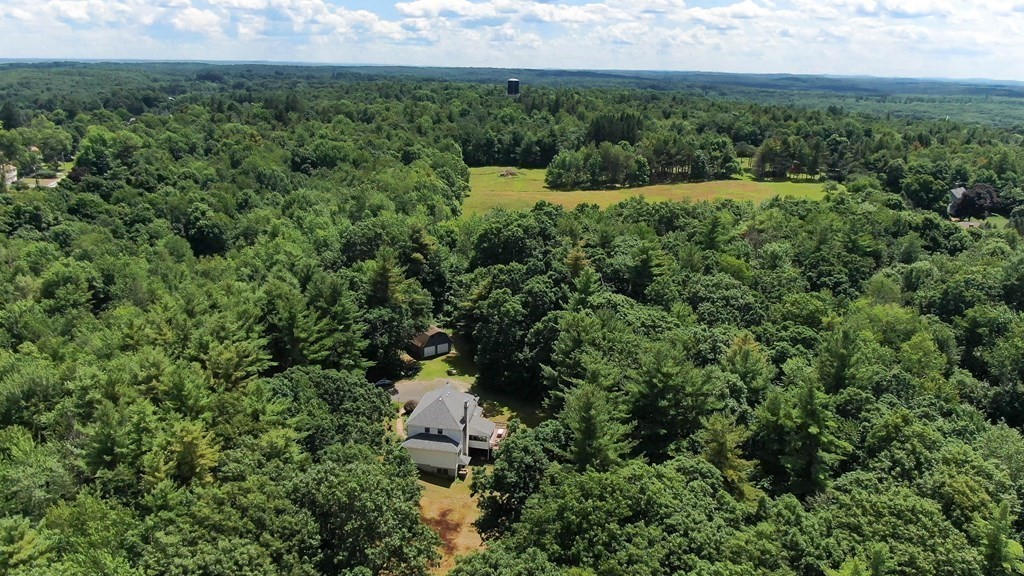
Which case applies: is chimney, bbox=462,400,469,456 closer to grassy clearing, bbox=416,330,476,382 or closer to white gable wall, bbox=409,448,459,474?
white gable wall, bbox=409,448,459,474

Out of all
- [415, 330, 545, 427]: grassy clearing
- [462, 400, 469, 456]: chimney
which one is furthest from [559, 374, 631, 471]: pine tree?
[415, 330, 545, 427]: grassy clearing

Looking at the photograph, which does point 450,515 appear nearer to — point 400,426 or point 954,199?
point 400,426

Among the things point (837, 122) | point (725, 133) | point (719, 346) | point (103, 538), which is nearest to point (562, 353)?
point (719, 346)

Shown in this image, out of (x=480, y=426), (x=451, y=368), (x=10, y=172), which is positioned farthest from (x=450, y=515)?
(x=10, y=172)

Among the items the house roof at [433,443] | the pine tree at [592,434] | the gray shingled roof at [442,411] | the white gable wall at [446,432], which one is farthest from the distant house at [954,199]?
the house roof at [433,443]

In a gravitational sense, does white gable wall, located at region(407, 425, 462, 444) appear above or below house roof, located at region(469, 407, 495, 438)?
above

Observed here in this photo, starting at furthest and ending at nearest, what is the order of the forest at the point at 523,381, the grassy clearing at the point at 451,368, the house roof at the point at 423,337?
1. the house roof at the point at 423,337
2. the grassy clearing at the point at 451,368
3. the forest at the point at 523,381

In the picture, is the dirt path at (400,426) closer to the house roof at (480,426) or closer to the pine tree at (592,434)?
the house roof at (480,426)
